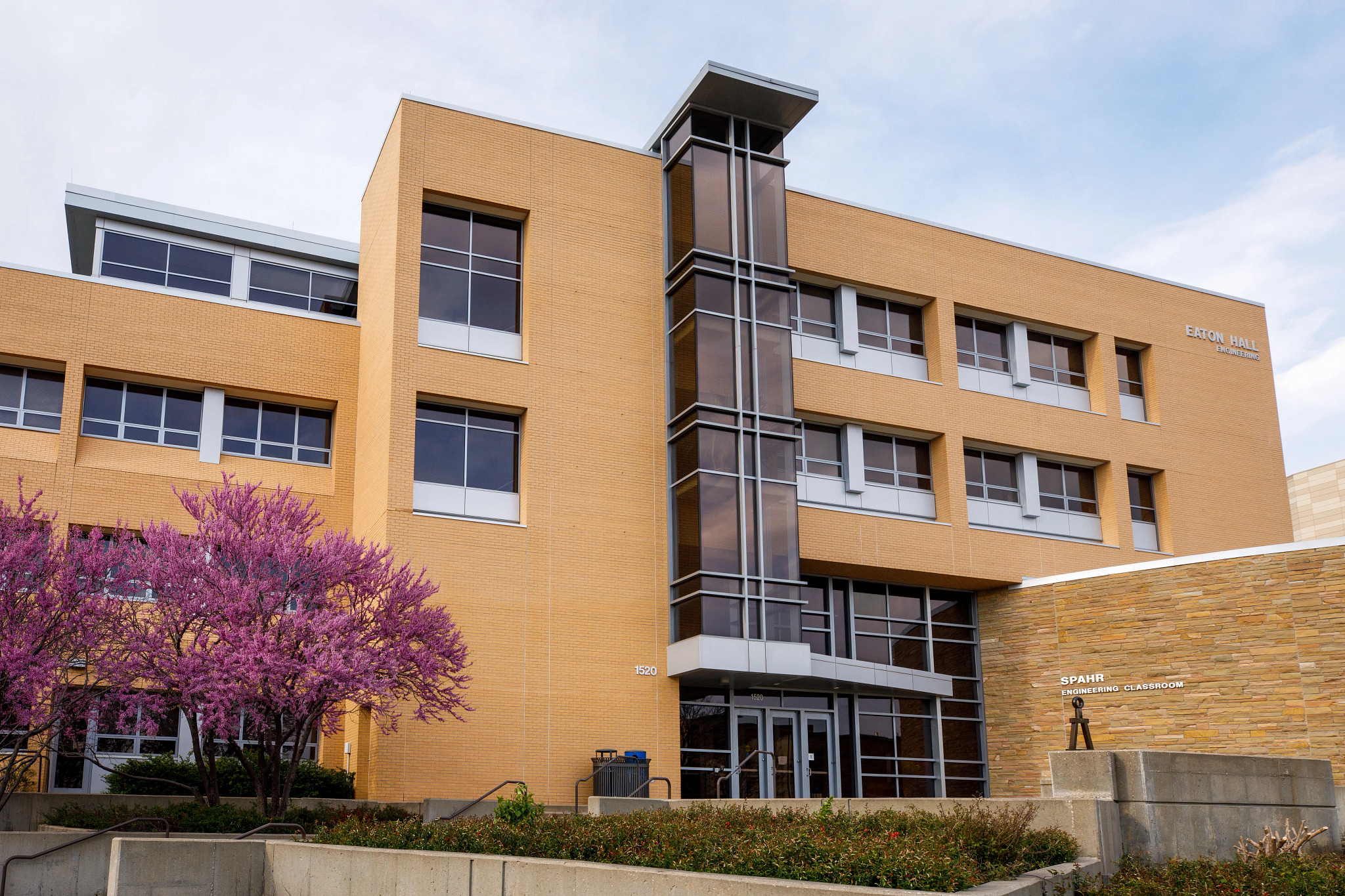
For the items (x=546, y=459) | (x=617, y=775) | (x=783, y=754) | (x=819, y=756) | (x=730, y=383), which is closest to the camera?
(x=617, y=775)

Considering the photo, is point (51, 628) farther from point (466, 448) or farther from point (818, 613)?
point (818, 613)

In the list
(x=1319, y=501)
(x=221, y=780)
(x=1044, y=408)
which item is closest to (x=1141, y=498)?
(x=1044, y=408)

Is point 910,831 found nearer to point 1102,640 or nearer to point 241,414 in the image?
point 1102,640

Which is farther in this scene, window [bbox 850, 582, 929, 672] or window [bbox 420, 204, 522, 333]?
window [bbox 850, 582, 929, 672]

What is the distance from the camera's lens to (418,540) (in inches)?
843

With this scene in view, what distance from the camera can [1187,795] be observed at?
12.6 metres

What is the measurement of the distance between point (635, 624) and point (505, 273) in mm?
7259

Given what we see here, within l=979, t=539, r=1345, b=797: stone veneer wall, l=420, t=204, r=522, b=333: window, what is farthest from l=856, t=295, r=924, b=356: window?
l=420, t=204, r=522, b=333: window

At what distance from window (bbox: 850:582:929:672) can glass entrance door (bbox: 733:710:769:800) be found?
3.45 metres

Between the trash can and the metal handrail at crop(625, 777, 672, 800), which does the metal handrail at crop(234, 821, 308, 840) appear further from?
the trash can

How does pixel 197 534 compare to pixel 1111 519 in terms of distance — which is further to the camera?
pixel 1111 519

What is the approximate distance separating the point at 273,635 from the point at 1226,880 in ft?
40.4

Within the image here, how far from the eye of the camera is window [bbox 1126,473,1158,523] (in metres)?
30.2

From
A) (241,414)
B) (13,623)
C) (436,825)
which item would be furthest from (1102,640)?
(13,623)
